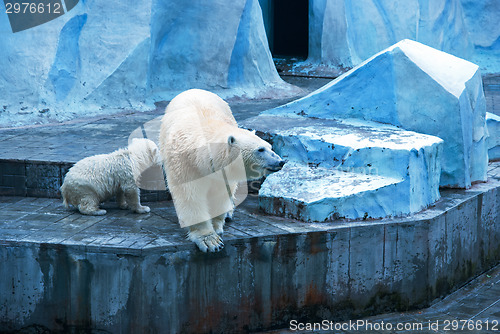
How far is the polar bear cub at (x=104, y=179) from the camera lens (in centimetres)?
480

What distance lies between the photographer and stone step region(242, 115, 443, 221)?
195 inches

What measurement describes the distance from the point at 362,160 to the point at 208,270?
5.15ft

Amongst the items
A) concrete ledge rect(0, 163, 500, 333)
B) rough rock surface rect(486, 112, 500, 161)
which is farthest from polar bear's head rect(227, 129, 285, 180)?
rough rock surface rect(486, 112, 500, 161)

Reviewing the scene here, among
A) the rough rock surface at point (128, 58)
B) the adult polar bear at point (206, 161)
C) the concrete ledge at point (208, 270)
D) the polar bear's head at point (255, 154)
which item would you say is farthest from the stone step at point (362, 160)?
the rough rock surface at point (128, 58)

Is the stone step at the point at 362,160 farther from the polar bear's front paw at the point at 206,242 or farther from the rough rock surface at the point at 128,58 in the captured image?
the rough rock surface at the point at 128,58

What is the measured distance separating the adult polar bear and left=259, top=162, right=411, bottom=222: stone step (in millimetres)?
590

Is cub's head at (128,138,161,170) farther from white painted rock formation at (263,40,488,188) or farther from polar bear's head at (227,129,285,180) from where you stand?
white painted rock formation at (263,40,488,188)

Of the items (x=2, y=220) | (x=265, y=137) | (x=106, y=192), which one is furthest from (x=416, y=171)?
(x=2, y=220)

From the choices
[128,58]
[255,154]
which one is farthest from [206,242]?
[128,58]

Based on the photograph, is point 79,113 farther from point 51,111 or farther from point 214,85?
point 214,85

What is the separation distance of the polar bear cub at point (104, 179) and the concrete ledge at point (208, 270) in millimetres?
135

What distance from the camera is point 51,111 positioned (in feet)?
24.6

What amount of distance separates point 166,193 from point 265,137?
100 cm

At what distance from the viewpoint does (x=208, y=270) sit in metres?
4.37
